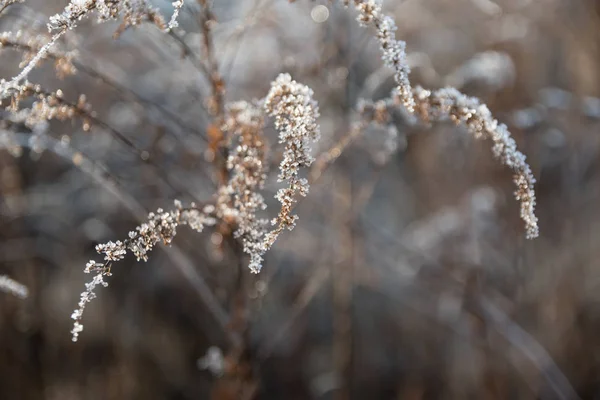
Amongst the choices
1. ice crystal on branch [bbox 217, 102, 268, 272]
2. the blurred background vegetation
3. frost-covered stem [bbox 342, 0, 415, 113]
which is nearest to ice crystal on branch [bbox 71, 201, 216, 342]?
ice crystal on branch [bbox 217, 102, 268, 272]

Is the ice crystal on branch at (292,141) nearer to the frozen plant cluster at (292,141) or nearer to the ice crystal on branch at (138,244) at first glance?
the frozen plant cluster at (292,141)

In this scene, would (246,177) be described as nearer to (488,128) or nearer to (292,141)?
(292,141)

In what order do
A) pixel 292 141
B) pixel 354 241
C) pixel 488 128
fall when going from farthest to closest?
pixel 354 241 → pixel 488 128 → pixel 292 141

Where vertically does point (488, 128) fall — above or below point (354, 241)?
below

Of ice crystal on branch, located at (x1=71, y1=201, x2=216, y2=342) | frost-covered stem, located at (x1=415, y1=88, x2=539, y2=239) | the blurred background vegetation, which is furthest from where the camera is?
the blurred background vegetation

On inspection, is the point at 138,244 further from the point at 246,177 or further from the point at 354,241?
the point at 354,241

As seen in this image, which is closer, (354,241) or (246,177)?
(246,177)

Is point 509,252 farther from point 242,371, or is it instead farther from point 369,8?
point 369,8

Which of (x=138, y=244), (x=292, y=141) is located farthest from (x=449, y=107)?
(x=138, y=244)

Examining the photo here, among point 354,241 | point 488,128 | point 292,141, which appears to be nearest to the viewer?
point 292,141

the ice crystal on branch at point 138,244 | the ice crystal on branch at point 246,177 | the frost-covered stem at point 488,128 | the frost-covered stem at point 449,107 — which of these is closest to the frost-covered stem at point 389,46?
the frost-covered stem at point 449,107

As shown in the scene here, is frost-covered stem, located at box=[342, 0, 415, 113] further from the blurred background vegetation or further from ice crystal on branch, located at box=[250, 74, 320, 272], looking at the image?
the blurred background vegetation

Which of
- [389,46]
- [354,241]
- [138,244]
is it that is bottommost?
[138,244]

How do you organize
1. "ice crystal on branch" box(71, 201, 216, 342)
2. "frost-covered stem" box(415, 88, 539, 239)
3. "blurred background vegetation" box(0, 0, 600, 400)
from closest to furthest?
1. "ice crystal on branch" box(71, 201, 216, 342)
2. "frost-covered stem" box(415, 88, 539, 239)
3. "blurred background vegetation" box(0, 0, 600, 400)
